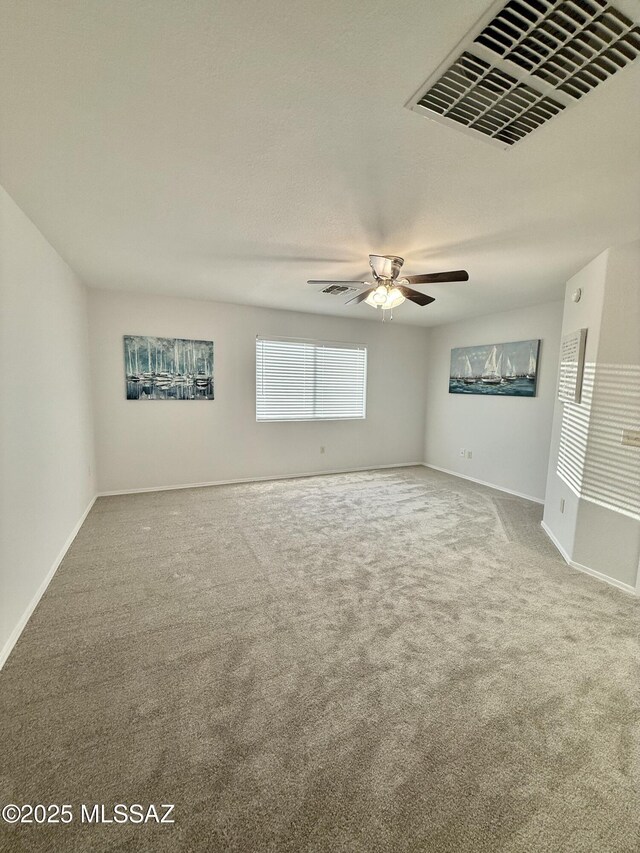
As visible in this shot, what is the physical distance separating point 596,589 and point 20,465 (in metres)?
3.95

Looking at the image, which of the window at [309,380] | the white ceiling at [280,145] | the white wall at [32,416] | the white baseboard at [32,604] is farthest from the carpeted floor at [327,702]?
the window at [309,380]

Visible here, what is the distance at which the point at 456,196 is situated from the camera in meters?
2.02

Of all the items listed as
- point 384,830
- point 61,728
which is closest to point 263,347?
point 61,728

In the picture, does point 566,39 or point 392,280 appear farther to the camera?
point 392,280

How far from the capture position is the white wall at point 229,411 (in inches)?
175

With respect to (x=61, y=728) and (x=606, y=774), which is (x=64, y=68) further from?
(x=606, y=774)

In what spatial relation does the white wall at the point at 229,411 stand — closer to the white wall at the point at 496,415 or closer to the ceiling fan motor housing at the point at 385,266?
the white wall at the point at 496,415

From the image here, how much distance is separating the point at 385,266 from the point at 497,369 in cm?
323

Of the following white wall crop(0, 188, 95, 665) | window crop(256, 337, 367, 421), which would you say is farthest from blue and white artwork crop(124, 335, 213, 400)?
white wall crop(0, 188, 95, 665)

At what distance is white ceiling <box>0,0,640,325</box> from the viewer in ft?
3.59

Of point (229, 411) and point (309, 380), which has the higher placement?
point (309, 380)

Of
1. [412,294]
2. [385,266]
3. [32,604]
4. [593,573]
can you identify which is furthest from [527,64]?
[32,604]

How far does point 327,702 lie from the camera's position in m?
A: 1.62

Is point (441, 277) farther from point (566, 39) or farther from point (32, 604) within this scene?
point (32, 604)
